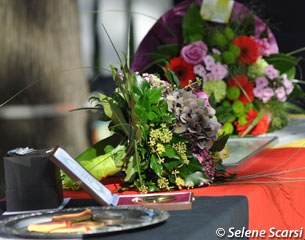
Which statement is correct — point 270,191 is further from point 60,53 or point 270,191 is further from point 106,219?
point 60,53

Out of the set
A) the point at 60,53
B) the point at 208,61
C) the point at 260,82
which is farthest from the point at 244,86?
the point at 60,53

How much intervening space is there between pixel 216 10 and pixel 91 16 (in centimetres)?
257

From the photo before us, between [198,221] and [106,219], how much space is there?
0.55ft

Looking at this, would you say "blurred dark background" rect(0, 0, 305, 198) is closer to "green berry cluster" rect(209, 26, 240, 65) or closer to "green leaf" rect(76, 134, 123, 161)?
"green berry cluster" rect(209, 26, 240, 65)

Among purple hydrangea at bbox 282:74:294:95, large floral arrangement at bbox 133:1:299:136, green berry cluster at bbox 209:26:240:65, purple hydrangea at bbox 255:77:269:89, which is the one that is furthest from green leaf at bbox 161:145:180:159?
purple hydrangea at bbox 282:74:294:95

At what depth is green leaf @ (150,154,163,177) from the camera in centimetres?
193

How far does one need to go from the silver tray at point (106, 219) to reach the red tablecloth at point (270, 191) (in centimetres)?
32

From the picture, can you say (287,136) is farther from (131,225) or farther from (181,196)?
(131,225)

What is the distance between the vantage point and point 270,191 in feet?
6.51

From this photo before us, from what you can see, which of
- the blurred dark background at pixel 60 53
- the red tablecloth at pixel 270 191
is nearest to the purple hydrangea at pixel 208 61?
the red tablecloth at pixel 270 191

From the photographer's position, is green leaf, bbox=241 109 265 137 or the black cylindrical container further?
green leaf, bbox=241 109 265 137

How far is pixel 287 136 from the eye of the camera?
2.89 metres

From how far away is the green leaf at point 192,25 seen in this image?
306cm

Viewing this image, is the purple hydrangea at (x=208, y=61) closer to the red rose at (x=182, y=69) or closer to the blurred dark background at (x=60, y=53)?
the red rose at (x=182, y=69)
